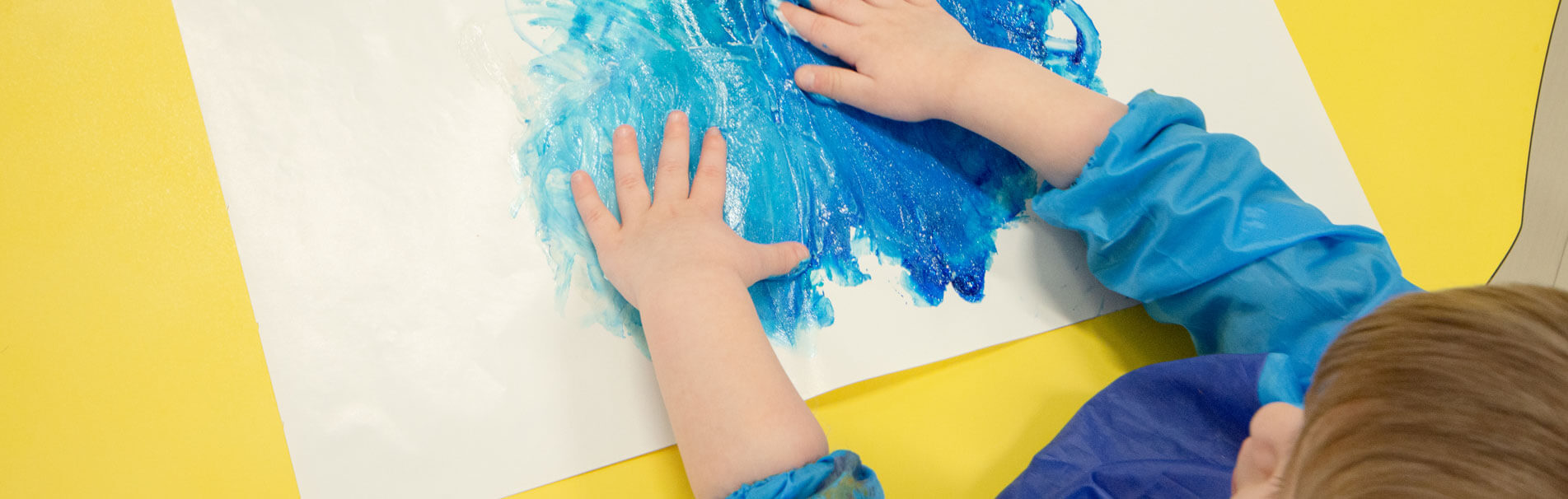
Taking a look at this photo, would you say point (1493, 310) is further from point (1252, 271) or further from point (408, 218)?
point (408, 218)

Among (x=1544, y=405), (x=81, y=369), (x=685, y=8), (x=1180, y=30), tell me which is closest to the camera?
(x=1544, y=405)

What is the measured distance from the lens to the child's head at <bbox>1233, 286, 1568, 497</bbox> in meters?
0.32

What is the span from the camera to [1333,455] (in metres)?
0.35

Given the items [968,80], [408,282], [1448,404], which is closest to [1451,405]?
[1448,404]

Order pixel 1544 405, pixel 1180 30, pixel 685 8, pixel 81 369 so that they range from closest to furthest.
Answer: pixel 1544 405 → pixel 81 369 → pixel 685 8 → pixel 1180 30

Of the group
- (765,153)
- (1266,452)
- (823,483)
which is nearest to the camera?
(1266,452)

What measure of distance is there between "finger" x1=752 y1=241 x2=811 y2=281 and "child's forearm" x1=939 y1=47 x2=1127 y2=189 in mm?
173

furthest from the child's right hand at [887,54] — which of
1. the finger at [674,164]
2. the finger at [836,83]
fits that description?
the finger at [674,164]

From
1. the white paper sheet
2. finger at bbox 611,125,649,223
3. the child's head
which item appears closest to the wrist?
the white paper sheet

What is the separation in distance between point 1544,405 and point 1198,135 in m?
0.37

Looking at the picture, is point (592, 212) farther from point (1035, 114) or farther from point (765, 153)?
point (1035, 114)

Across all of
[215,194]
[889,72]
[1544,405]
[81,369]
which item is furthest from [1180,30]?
[81,369]

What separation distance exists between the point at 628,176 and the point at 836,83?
0.18 m

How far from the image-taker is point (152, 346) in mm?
587
